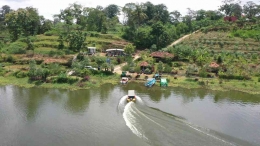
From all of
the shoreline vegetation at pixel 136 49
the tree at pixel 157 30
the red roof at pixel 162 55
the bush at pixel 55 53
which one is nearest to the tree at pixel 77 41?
the shoreline vegetation at pixel 136 49

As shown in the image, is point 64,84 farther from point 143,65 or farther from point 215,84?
point 215,84

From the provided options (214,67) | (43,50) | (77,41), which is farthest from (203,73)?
(43,50)

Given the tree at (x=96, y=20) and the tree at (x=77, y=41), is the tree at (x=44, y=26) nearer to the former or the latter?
Result: the tree at (x=96, y=20)

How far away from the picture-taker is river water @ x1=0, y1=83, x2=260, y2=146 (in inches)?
897

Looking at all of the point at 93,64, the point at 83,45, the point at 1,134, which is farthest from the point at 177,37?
the point at 1,134

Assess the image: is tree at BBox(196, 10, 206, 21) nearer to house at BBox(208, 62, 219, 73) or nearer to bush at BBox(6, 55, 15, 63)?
house at BBox(208, 62, 219, 73)

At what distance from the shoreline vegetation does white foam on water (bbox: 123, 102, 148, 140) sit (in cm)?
1080

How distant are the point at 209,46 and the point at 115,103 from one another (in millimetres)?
35167

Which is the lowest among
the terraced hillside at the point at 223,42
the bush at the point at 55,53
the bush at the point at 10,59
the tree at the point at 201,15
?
the bush at the point at 10,59

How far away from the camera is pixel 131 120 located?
26.3m

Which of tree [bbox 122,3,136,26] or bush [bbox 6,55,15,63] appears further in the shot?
tree [bbox 122,3,136,26]

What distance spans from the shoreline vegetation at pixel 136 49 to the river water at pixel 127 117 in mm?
3920

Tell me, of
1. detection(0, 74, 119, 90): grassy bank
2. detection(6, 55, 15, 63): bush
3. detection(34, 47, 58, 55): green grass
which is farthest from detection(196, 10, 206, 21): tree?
detection(6, 55, 15, 63): bush

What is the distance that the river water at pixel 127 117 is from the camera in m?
22.8
